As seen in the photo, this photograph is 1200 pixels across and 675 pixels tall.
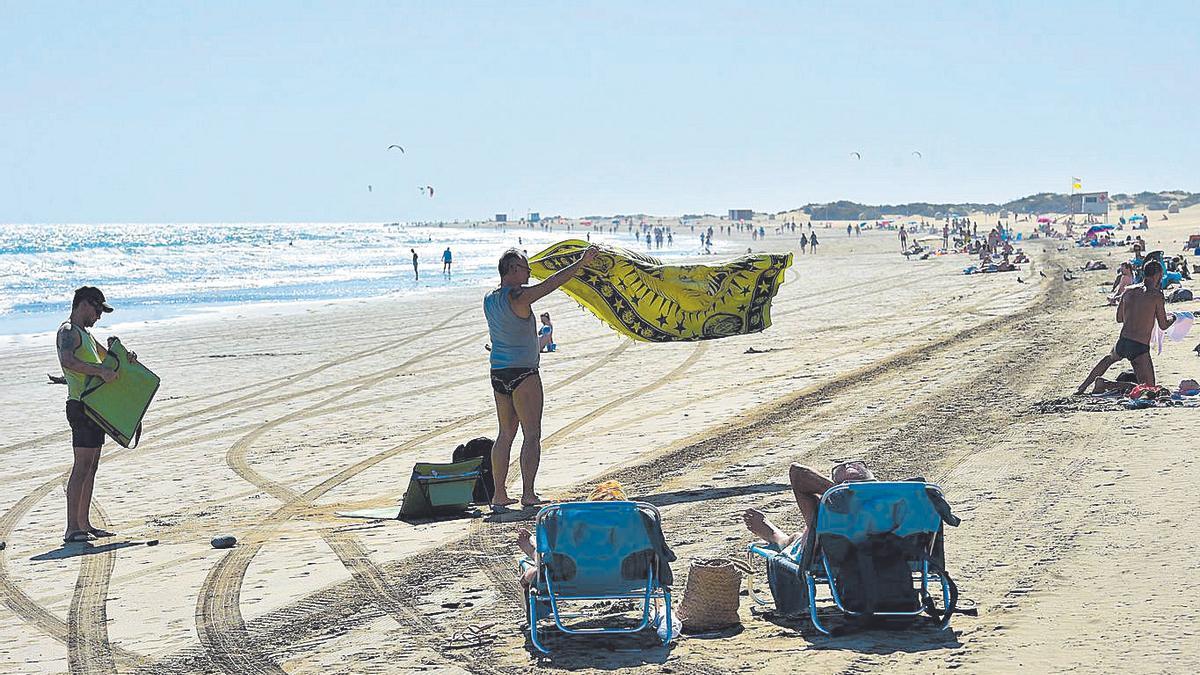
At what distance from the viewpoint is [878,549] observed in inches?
201

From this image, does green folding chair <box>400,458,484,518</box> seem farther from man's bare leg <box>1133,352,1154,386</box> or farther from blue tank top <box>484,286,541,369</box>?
man's bare leg <box>1133,352,1154,386</box>

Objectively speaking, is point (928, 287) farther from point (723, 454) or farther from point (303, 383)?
point (723, 454)

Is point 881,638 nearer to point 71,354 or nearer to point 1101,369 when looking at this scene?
point 71,354

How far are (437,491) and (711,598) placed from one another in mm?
3008

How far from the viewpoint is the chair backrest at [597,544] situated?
17.0 ft

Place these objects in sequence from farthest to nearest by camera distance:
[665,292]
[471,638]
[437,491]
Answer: [665,292] → [437,491] → [471,638]

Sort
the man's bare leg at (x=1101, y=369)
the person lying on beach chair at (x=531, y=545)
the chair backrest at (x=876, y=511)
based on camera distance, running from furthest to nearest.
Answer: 1. the man's bare leg at (x=1101, y=369)
2. the person lying on beach chair at (x=531, y=545)
3. the chair backrest at (x=876, y=511)

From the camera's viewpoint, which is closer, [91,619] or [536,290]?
[91,619]

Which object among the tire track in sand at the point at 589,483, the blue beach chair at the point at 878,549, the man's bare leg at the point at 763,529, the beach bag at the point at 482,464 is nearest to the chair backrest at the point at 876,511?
the blue beach chair at the point at 878,549

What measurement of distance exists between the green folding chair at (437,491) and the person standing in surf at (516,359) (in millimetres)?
243

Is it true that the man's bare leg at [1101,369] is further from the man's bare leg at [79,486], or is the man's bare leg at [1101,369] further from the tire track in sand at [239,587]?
the man's bare leg at [79,486]

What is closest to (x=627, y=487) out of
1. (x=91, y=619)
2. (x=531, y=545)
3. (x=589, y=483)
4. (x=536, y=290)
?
(x=589, y=483)

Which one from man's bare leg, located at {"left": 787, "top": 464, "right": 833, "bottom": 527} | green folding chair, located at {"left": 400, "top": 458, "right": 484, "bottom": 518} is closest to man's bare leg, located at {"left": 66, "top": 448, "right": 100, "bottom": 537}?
green folding chair, located at {"left": 400, "top": 458, "right": 484, "bottom": 518}

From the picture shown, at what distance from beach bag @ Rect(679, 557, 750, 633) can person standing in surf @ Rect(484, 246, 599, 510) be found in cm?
233
